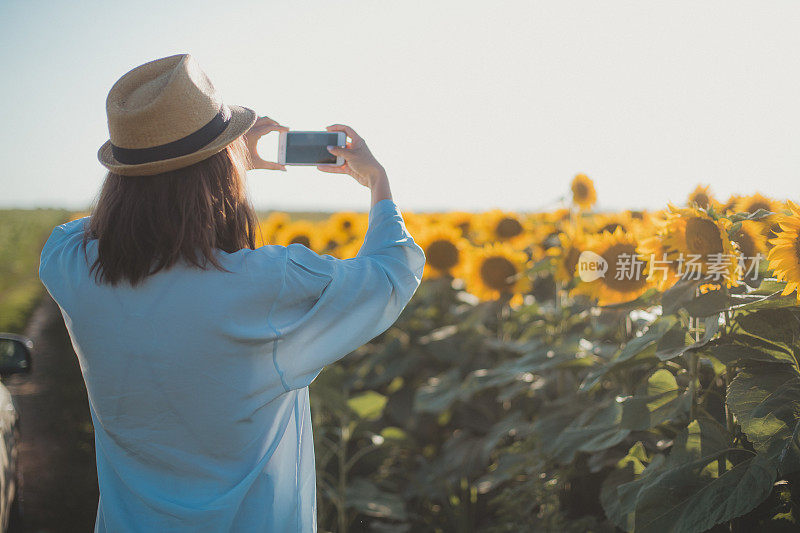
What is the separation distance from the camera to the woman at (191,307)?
1.33 m

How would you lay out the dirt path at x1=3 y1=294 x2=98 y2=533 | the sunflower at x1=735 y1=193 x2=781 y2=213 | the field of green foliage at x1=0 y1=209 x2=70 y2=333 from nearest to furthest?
the sunflower at x1=735 y1=193 x2=781 y2=213 → the dirt path at x1=3 y1=294 x2=98 y2=533 → the field of green foliage at x1=0 y1=209 x2=70 y2=333

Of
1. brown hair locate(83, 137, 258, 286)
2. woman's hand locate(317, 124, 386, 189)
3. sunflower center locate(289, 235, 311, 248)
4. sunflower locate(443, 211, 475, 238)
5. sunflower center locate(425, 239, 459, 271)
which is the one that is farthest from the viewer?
sunflower center locate(289, 235, 311, 248)

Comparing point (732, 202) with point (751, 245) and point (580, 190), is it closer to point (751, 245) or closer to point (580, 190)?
point (751, 245)

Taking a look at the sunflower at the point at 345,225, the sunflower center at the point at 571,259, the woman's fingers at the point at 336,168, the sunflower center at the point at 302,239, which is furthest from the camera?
the sunflower at the point at 345,225

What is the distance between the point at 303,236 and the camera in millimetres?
6039

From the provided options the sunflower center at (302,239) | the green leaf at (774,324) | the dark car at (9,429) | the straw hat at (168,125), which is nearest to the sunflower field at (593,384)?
the green leaf at (774,324)

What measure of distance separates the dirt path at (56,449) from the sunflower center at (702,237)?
2638 millimetres

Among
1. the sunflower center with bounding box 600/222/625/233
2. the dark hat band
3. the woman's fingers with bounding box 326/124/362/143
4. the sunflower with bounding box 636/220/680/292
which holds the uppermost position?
the woman's fingers with bounding box 326/124/362/143

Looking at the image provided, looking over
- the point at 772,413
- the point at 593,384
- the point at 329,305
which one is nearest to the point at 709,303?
the point at 772,413

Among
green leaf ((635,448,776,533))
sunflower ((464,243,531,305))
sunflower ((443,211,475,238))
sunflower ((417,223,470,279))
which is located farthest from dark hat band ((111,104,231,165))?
sunflower ((443,211,475,238))

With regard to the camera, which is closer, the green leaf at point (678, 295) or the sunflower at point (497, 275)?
the green leaf at point (678, 295)

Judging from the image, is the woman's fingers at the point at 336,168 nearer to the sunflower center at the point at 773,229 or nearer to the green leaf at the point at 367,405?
the sunflower center at the point at 773,229

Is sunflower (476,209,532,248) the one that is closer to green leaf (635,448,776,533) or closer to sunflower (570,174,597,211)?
sunflower (570,174,597,211)

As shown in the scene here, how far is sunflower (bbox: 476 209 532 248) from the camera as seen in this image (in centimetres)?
500
